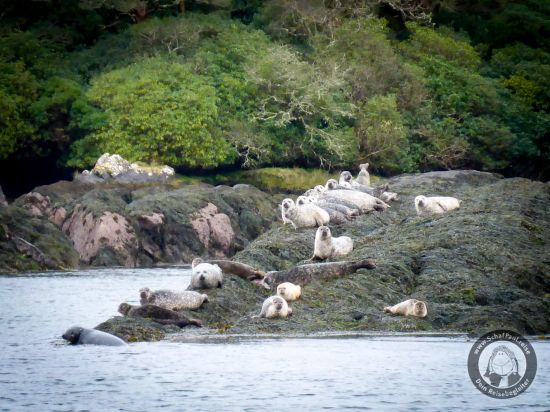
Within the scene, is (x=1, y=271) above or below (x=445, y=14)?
below

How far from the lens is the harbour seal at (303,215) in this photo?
92.5ft

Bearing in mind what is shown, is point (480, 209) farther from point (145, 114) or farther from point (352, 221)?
point (145, 114)

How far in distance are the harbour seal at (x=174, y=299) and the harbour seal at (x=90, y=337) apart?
1.61 m

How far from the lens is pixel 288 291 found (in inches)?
826

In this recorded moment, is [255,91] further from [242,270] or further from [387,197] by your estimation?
[242,270]

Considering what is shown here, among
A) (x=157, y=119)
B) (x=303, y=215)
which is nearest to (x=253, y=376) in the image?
(x=303, y=215)

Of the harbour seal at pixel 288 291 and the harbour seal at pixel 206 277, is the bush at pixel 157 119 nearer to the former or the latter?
the harbour seal at pixel 206 277

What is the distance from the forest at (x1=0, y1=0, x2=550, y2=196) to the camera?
195 feet

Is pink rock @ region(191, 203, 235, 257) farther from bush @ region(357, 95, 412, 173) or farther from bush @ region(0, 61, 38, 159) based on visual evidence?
bush @ region(357, 95, 412, 173)

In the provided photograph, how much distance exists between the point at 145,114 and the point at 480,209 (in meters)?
32.7

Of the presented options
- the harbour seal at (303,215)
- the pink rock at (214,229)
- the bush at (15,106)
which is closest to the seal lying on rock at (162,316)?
the harbour seal at (303,215)

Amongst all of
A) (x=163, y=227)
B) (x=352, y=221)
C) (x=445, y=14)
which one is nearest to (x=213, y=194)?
(x=163, y=227)

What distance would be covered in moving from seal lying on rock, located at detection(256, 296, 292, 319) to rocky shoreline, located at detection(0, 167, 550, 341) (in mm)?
151

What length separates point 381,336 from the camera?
1964cm
